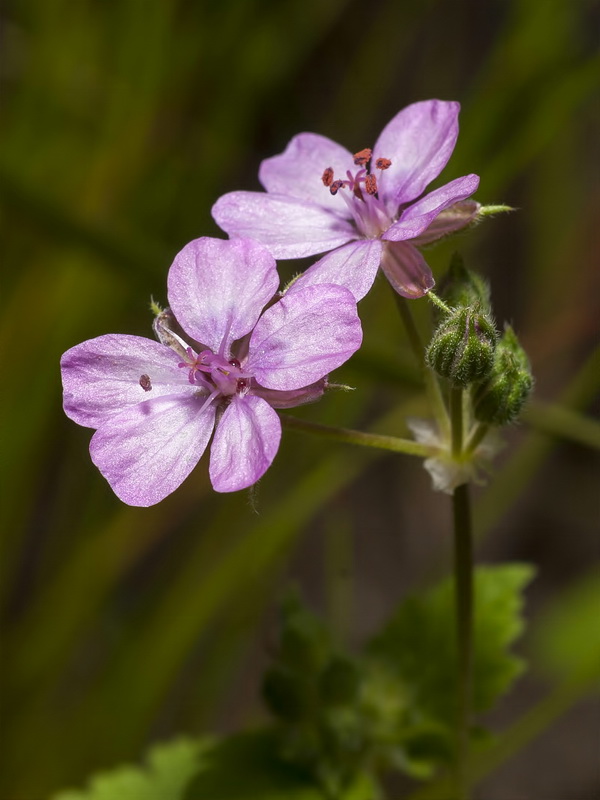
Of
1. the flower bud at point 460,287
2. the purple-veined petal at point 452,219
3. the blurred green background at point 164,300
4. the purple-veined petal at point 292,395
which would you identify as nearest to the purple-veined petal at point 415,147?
the purple-veined petal at point 452,219

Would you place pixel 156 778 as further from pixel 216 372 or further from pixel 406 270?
pixel 406 270

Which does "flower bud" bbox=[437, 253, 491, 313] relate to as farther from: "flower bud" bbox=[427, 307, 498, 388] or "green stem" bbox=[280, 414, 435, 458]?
"green stem" bbox=[280, 414, 435, 458]

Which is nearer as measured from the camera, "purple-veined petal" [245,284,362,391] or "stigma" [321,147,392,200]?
"purple-veined petal" [245,284,362,391]

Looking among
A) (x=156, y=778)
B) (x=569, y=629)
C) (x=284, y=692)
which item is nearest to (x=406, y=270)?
(x=284, y=692)

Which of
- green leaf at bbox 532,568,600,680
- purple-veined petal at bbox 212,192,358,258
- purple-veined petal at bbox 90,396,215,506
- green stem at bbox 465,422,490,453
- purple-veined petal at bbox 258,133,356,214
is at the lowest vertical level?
green leaf at bbox 532,568,600,680

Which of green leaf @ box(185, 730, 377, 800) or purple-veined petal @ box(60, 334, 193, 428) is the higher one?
purple-veined petal @ box(60, 334, 193, 428)

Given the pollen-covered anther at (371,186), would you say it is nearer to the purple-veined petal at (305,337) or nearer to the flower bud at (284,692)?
the purple-veined petal at (305,337)

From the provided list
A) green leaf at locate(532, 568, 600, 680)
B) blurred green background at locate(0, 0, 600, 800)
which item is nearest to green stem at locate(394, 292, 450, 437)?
blurred green background at locate(0, 0, 600, 800)

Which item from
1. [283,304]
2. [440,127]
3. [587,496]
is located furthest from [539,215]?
[283,304]
